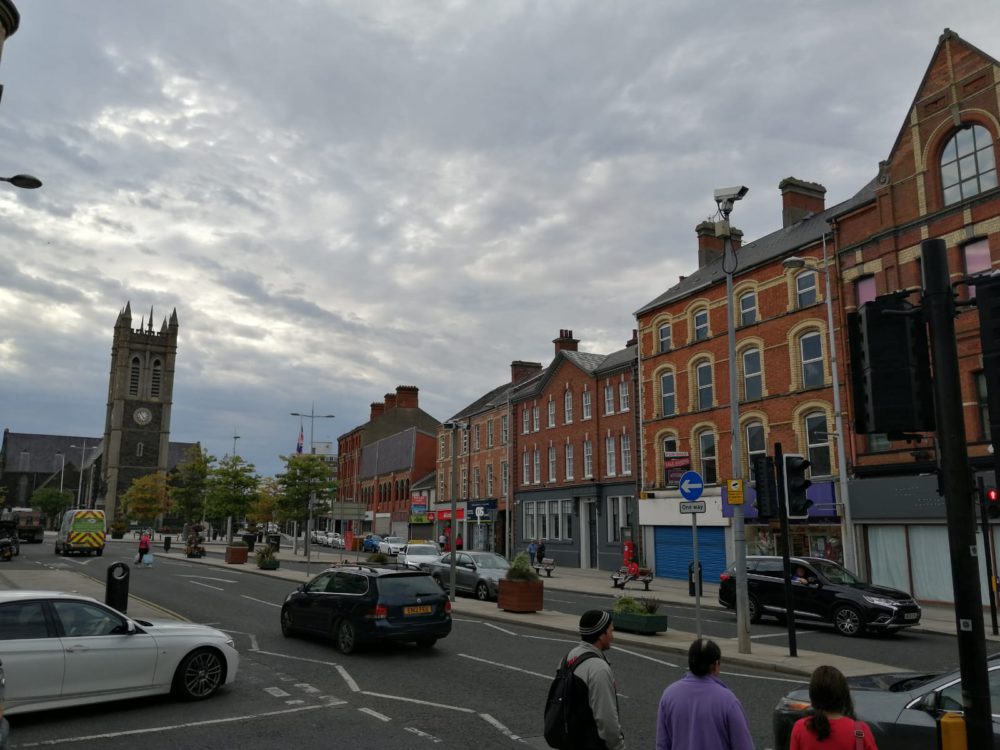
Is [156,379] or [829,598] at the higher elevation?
[156,379]

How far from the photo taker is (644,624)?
15664mm

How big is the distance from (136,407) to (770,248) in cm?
10013

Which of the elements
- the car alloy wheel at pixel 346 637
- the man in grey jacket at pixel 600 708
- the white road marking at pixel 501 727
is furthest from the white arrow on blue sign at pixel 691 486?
the man in grey jacket at pixel 600 708

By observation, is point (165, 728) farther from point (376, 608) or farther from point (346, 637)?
point (346, 637)

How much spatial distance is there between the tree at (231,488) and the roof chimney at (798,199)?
117ft

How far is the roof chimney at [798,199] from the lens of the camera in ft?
114

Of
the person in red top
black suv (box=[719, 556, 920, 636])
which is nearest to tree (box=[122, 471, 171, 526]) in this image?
black suv (box=[719, 556, 920, 636])

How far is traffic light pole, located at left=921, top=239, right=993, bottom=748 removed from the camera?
3.73 metres

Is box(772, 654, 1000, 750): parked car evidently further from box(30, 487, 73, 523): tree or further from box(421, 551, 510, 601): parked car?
box(30, 487, 73, 523): tree

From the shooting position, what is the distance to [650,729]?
852cm

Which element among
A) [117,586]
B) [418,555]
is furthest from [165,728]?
[418,555]

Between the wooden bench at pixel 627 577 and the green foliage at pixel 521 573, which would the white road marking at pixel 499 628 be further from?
the wooden bench at pixel 627 577

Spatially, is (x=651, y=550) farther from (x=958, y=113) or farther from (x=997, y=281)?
(x=997, y=281)

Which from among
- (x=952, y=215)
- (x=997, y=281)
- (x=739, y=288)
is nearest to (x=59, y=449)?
(x=739, y=288)
